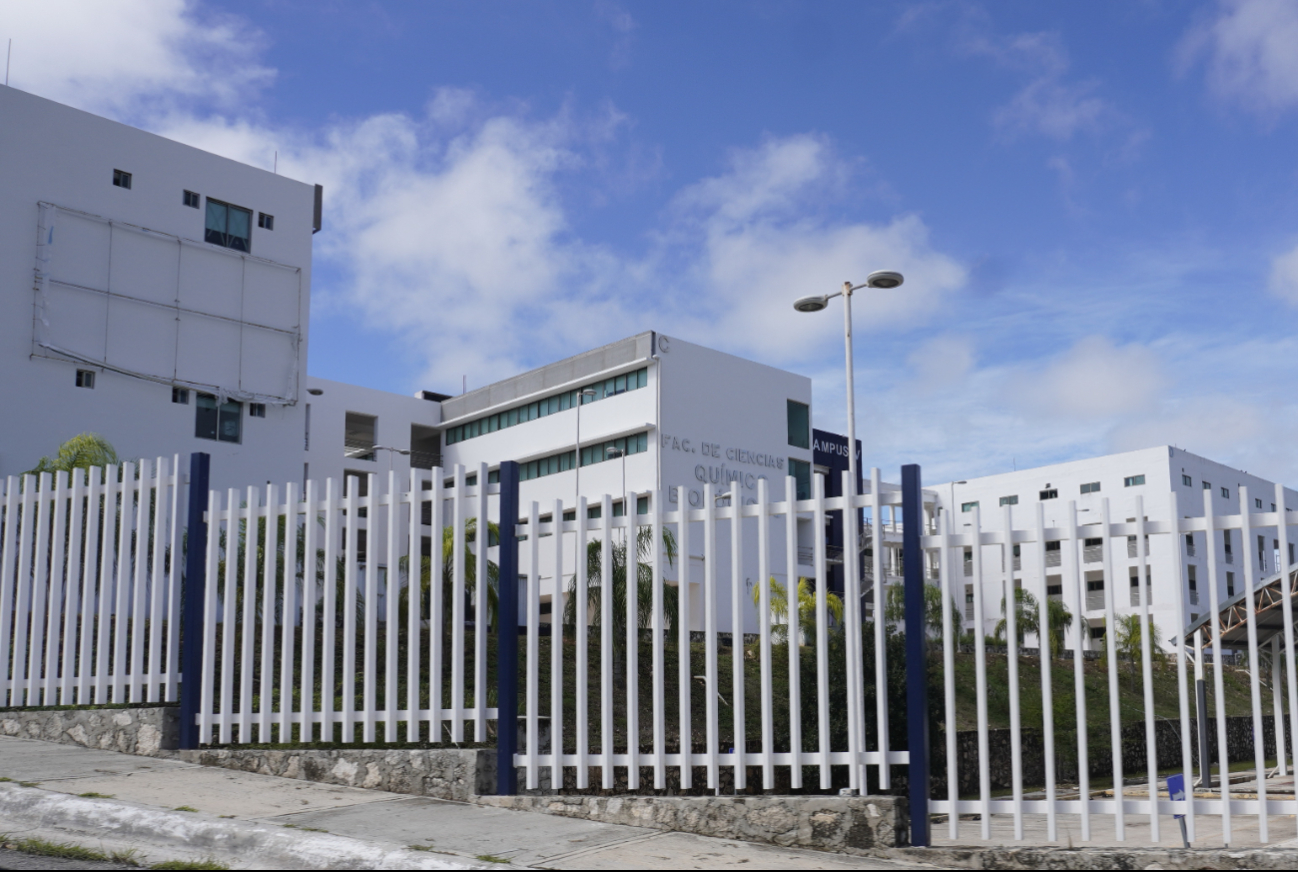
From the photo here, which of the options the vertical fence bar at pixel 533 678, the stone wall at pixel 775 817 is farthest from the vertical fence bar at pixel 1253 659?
the vertical fence bar at pixel 533 678

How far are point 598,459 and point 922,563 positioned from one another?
49.2 meters

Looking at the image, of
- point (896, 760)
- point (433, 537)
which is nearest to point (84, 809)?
point (433, 537)

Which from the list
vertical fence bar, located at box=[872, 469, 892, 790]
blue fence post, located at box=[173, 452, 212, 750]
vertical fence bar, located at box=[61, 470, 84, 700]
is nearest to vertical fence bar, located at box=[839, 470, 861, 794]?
vertical fence bar, located at box=[872, 469, 892, 790]

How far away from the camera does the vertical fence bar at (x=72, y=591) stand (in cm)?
981

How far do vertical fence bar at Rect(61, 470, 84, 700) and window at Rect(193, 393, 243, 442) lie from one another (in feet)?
111

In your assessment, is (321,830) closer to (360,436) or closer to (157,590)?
(157,590)

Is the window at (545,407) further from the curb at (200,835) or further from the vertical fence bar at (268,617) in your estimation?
the curb at (200,835)

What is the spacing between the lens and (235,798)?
300 inches

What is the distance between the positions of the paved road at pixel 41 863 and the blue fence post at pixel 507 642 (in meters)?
2.44

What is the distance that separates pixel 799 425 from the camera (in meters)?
61.5

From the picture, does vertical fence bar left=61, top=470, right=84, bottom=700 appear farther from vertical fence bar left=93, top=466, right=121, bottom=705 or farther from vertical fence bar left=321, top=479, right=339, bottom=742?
vertical fence bar left=321, top=479, right=339, bottom=742

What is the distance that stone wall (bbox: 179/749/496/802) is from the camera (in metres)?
7.82

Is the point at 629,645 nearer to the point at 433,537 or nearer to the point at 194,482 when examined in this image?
the point at 433,537

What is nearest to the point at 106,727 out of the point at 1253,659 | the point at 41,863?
the point at 41,863
